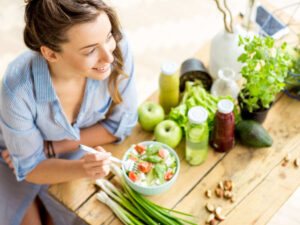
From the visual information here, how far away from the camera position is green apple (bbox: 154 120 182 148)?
165 cm

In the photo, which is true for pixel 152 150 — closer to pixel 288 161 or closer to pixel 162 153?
A: pixel 162 153

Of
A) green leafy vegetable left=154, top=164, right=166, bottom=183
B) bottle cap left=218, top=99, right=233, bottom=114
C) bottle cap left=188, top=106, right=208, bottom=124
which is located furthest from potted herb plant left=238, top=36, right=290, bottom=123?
green leafy vegetable left=154, top=164, right=166, bottom=183

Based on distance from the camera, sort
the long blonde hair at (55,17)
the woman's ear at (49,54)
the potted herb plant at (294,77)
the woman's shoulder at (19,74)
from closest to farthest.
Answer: the long blonde hair at (55,17)
the woman's ear at (49,54)
the woman's shoulder at (19,74)
the potted herb plant at (294,77)

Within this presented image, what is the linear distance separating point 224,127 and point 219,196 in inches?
11.2

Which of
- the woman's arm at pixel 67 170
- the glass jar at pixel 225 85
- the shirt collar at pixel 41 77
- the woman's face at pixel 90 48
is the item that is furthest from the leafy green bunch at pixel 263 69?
the shirt collar at pixel 41 77

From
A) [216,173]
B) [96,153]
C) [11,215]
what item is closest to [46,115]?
[96,153]

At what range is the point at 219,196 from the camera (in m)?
1.54

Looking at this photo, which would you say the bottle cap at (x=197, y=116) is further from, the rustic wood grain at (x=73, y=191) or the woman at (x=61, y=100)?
the rustic wood grain at (x=73, y=191)

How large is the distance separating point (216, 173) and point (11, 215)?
3.16 feet

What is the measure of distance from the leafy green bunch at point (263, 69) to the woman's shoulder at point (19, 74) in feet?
2.77

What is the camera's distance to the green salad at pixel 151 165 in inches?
59.1

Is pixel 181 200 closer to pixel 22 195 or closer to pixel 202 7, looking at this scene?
pixel 22 195

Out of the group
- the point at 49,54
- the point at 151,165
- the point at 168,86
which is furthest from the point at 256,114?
the point at 49,54

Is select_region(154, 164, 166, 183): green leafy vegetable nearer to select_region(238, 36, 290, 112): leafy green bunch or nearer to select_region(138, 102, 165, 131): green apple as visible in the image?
select_region(138, 102, 165, 131): green apple
